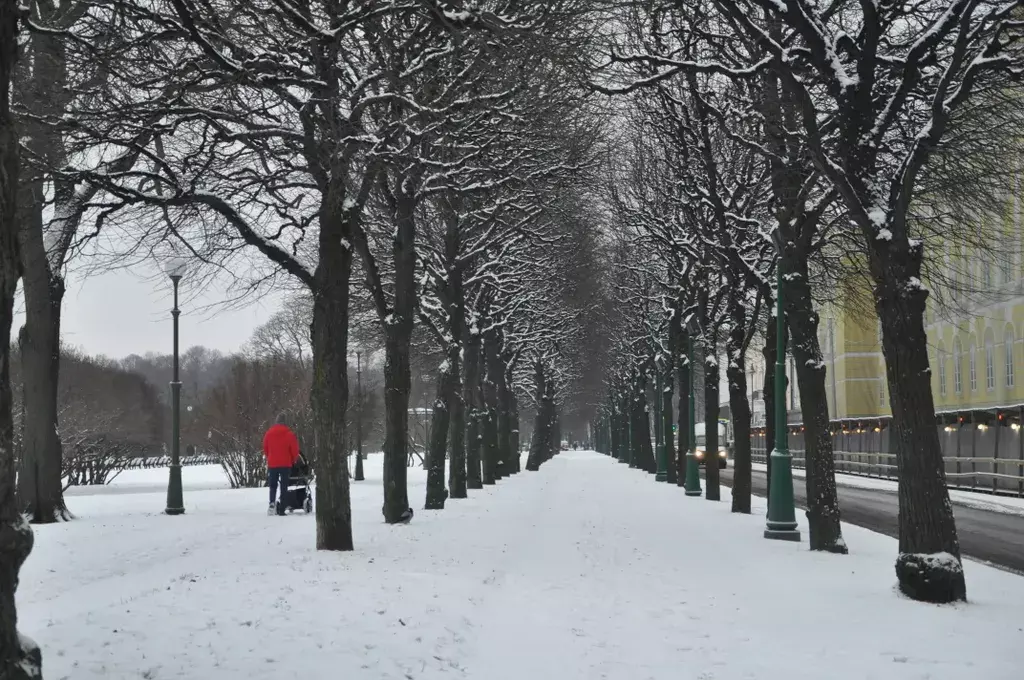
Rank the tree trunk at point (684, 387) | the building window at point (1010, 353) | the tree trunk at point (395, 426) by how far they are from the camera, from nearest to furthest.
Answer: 1. the tree trunk at point (395, 426)
2. the tree trunk at point (684, 387)
3. the building window at point (1010, 353)

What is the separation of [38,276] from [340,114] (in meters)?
10.4

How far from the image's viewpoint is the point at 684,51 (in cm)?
1633

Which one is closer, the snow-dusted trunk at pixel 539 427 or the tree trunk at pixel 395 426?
the tree trunk at pixel 395 426

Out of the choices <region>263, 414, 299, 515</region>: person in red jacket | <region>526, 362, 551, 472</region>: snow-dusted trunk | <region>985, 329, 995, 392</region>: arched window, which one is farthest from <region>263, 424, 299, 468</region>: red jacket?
<region>985, 329, 995, 392</region>: arched window

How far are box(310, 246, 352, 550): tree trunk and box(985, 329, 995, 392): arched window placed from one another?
44.6 m

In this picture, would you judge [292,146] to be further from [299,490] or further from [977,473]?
[977,473]

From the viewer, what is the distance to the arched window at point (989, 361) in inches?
2088

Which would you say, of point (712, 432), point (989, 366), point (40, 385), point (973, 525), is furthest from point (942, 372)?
point (40, 385)

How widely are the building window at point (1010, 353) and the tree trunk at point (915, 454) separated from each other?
41904mm

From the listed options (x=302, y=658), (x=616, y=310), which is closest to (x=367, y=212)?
(x=302, y=658)

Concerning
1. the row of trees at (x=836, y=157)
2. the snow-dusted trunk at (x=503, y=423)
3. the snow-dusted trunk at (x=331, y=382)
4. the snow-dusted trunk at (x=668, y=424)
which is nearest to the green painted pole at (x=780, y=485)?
the row of trees at (x=836, y=157)

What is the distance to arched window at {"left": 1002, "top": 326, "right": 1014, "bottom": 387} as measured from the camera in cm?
5009

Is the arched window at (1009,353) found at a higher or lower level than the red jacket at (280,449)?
higher

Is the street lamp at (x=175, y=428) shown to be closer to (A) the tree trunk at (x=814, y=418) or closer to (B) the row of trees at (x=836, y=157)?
(B) the row of trees at (x=836, y=157)
